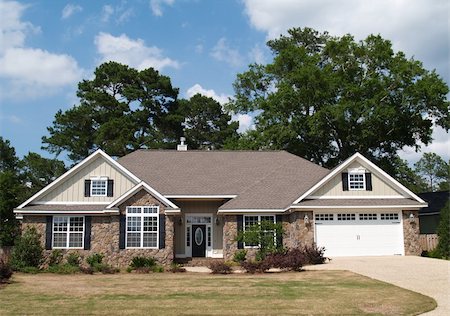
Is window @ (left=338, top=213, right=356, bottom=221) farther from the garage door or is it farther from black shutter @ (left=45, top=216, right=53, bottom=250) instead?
black shutter @ (left=45, top=216, right=53, bottom=250)

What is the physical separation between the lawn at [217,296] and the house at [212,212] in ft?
19.6

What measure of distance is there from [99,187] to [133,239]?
331 centimetres

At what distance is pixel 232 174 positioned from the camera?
30.7m

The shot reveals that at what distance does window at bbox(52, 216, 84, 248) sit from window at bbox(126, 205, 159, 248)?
2360mm

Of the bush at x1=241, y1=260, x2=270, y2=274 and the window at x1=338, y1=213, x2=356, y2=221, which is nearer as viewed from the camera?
the bush at x1=241, y1=260, x2=270, y2=274

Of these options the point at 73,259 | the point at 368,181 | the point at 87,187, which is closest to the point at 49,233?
the point at 73,259

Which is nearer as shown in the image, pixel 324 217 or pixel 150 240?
pixel 150 240

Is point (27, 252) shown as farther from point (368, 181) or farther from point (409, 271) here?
point (368, 181)

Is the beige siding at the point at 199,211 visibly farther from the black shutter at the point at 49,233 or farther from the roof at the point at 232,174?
the black shutter at the point at 49,233

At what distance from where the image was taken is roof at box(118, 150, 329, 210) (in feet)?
90.4

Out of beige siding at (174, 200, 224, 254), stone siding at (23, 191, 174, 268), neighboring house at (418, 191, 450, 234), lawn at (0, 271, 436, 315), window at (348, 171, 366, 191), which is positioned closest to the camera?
lawn at (0, 271, 436, 315)

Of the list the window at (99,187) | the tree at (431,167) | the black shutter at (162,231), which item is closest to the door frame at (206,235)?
the black shutter at (162,231)

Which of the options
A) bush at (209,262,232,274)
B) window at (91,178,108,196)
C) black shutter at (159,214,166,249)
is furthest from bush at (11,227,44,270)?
bush at (209,262,232,274)

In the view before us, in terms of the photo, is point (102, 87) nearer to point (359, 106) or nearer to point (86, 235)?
point (359, 106)
